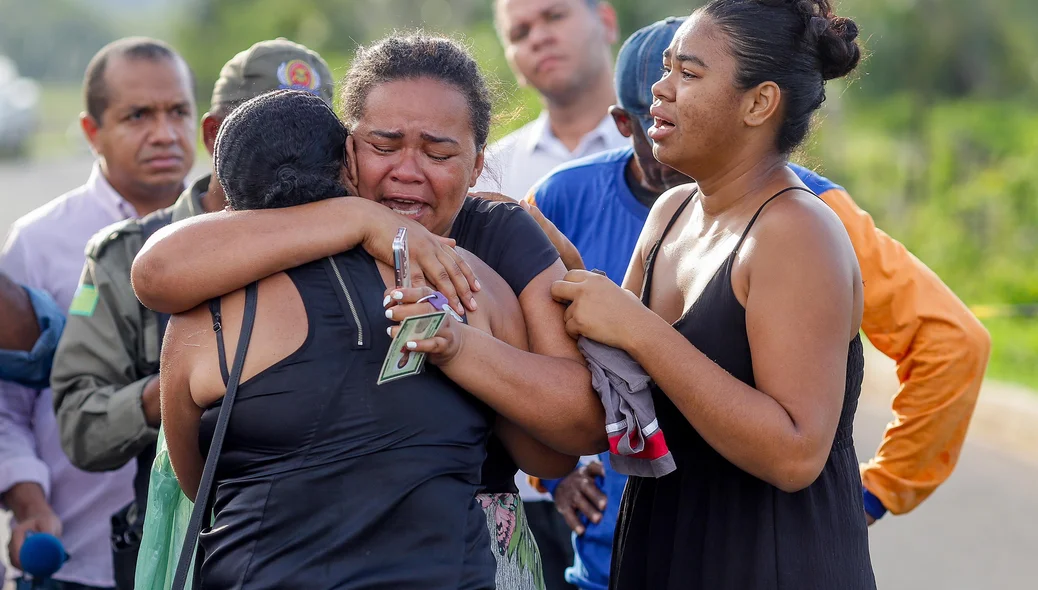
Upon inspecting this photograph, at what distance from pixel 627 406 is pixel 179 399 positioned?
0.78 meters

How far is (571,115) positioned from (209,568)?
9.68 ft

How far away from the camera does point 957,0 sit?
51.9 ft

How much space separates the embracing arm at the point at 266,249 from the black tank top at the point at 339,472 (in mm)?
85

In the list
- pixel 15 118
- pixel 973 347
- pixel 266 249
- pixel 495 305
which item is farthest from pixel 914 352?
pixel 15 118

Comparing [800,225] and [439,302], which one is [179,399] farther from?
[800,225]

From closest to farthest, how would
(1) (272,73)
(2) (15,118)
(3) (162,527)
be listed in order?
(3) (162,527) < (1) (272,73) < (2) (15,118)

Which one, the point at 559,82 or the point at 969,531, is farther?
the point at 969,531

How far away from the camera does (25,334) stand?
322cm

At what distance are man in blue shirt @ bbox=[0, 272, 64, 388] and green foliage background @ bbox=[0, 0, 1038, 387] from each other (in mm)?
1270

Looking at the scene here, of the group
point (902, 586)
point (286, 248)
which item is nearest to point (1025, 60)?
point (902, 586)

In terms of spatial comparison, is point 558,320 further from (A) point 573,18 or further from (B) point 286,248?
(A) point 573,18

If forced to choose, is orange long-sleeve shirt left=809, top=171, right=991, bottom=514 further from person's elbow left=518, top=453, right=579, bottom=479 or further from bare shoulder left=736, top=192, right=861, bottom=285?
person's elbow left=518, top=453, right=579, bottom=479

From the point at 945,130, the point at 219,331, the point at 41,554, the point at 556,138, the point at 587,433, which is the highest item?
the point at 219,331

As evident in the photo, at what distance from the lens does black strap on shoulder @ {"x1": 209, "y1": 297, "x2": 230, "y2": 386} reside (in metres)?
1.99
